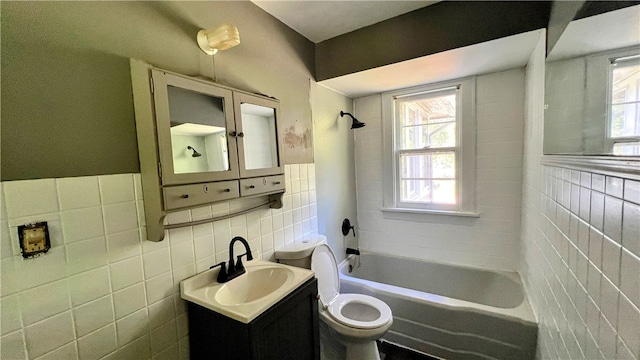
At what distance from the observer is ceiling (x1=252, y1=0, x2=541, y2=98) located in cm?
164

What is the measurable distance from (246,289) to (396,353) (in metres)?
1.37

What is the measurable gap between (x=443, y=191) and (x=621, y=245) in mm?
1890

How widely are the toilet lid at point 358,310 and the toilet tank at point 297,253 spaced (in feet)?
1.16

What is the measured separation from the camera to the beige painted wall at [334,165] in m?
2.23

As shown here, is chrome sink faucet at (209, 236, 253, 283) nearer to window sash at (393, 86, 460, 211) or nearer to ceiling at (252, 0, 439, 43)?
ceiling at (252, 0, 439, 43)

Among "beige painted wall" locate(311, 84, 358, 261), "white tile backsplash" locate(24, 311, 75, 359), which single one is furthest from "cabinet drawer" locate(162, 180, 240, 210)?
"beige painted wall" locate(311, 84, 358, 261)

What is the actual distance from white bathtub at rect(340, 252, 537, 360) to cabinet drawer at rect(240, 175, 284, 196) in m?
1.15

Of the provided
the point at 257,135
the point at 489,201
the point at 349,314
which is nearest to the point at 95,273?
the point at 257,135

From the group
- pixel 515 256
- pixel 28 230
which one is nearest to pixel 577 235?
pixel 515 256

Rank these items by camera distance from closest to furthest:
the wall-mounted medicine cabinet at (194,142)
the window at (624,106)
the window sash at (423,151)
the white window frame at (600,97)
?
the window at (624,106) < the white window frame at (600,97) < the wall-mounted medicine cabinet at (194,142) < the window sash at (423,151)

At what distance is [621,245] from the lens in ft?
2.09

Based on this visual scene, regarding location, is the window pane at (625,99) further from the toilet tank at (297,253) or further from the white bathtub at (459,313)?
the toilet tank at (297,253)

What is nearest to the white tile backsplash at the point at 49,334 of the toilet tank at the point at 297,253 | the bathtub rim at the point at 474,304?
the toilet tank at the point at 297,253

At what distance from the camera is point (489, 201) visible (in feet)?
7.30
